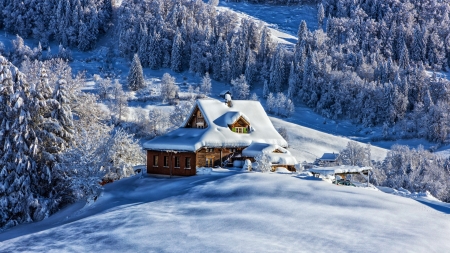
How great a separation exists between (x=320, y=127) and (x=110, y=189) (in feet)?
257

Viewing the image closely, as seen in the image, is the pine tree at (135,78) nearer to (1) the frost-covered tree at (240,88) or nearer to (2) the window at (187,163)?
(1) the frost-covered tree at (240,88)

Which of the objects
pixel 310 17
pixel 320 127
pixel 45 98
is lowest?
pixel 320 127

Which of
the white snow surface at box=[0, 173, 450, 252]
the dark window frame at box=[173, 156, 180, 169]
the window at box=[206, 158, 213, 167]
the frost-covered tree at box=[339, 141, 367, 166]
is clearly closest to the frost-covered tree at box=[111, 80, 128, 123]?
the frost-covered tree at box=[339, 141, 367, 166]

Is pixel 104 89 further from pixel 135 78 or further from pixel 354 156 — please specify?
pixel 354 156

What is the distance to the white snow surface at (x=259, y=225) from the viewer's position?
52.6 feet

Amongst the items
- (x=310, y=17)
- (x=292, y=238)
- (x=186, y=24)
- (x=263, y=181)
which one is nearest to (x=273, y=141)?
(x=263, y=181)

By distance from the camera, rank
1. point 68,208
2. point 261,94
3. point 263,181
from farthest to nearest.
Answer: point 261,94 < point 68,208 < point 263,181

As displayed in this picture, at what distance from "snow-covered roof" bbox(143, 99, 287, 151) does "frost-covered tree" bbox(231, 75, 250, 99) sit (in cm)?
6876

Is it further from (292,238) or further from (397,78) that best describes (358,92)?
(292,238)

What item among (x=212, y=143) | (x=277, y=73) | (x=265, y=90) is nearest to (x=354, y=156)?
(x=212, y=143)

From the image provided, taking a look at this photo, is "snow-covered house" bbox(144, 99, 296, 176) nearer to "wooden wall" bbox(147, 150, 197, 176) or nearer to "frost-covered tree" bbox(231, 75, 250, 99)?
"wooden wall" bbox(147, 150, 197, 176)

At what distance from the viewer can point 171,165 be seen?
40.2 meters

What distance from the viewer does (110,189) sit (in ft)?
110

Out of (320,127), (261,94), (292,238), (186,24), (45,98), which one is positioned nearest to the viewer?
(292,238)
